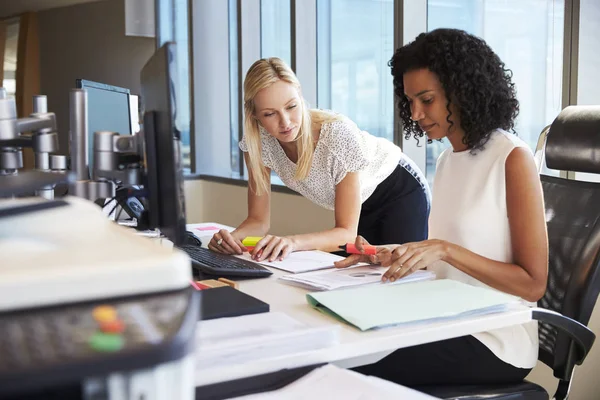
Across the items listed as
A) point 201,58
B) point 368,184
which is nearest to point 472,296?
point 368,184

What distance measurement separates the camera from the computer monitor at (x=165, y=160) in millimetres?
836

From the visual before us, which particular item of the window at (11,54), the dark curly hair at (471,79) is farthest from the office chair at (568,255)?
the window at (11,54)

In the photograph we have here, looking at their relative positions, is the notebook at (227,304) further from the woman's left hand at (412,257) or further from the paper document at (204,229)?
the paper document at (204,229)

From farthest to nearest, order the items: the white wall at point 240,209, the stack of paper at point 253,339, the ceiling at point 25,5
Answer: the ceiling at point 25,5 → the white wall at point 240,209 → the stack of paper at point 253,339

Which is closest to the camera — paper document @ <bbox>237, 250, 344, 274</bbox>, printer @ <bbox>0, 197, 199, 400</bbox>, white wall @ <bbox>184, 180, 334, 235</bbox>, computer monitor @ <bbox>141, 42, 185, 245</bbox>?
printer @ <bbox>0, 197, 199, 400</bbox>

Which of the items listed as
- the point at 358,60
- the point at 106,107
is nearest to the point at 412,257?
the point at 106,107

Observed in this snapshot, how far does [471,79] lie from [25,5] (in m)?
7.36

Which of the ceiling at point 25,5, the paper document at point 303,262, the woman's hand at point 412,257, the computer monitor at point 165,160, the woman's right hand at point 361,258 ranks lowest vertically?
the paper document at point 303,262

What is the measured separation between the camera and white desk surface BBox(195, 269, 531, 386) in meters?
0.96

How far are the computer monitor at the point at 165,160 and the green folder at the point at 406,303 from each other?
0.41 m

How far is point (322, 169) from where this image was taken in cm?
235

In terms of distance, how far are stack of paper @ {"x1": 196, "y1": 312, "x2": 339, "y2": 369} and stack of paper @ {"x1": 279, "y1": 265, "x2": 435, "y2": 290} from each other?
0.35m

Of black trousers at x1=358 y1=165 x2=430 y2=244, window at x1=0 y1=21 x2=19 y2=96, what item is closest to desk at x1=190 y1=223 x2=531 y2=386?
black trousers at x1=358 y1=165 x2=430 y2=244

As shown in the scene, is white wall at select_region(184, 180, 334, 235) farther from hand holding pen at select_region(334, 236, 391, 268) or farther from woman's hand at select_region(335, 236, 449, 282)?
woman's hand at select_region(335, 236, 449, 282)
